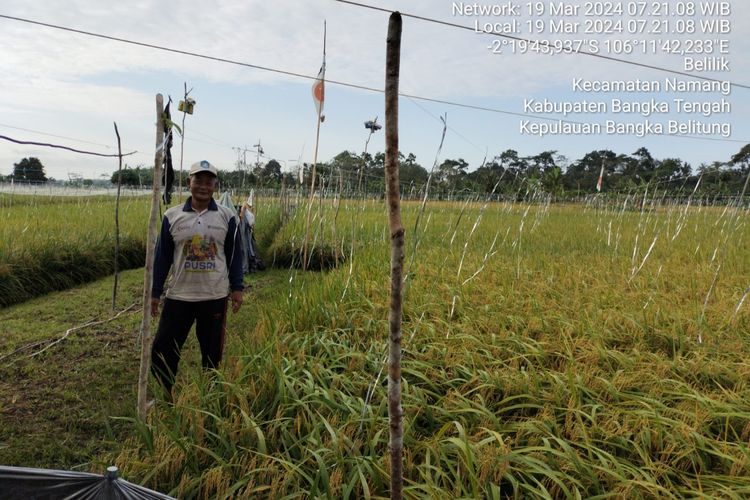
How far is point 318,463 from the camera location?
165cm

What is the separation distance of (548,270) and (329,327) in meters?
2.72

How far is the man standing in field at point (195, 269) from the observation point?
8.22ft

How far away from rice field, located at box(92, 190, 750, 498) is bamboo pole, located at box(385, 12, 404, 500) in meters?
0.35

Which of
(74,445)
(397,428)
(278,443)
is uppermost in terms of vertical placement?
(397,428)

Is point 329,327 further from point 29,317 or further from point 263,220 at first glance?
point 263,220

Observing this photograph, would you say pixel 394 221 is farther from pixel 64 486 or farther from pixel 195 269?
pixel 195 269

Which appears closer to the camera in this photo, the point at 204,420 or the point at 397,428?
the point at 397,428

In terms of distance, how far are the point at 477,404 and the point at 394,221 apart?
1.21 metres

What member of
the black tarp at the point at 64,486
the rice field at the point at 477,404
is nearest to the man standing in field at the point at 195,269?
the rice field at the point at 477,404

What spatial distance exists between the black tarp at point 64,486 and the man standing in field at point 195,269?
102cm

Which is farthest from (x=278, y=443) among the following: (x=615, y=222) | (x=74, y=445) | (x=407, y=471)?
(x=615, y=222)

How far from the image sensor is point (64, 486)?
1.41m

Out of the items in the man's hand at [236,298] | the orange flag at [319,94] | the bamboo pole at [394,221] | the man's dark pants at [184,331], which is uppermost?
the orange flag at [319,94]

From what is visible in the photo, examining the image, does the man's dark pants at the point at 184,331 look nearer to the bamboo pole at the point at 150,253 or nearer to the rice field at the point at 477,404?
the rice field at the point at 477,404
